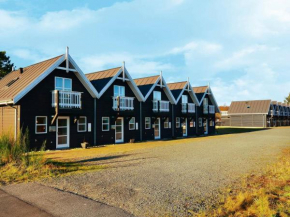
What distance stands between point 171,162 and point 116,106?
36.8 ft

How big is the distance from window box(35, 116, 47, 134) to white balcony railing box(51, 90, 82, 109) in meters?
1.24

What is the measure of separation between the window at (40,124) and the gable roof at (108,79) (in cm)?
506

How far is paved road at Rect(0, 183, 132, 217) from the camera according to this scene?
5586mm

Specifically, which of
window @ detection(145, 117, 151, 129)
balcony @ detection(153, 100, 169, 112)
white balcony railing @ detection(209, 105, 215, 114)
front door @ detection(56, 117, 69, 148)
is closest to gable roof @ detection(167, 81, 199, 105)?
balcony @ detection(153, 100, 169, 112)

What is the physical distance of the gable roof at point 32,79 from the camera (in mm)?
16188

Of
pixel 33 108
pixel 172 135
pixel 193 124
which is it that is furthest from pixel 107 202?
pixel 193 124

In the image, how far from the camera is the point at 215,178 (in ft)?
29.8

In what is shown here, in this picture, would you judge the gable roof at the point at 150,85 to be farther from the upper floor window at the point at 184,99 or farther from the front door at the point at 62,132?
the front door at the point at 62,132

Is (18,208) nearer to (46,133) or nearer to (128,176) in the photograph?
(128,176)

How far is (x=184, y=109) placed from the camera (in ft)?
104

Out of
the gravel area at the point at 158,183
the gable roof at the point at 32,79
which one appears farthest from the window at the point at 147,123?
the gravel area at the point at 158,183

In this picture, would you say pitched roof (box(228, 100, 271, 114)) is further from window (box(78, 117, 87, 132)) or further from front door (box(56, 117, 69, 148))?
front door (box(56, 117, 69, 148))

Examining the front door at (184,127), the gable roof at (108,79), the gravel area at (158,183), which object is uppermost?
the gable roof at (108,79)

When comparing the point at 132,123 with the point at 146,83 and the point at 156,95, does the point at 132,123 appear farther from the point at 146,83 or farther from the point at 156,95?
the point at 146,83
